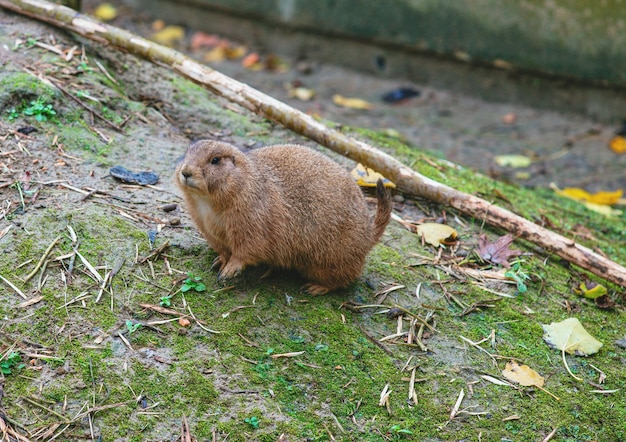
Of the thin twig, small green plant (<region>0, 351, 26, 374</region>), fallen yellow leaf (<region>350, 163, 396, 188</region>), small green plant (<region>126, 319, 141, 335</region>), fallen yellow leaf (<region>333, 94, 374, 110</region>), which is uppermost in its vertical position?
fallen yellow leaf (<region>350, 163, 396, 188</region>)

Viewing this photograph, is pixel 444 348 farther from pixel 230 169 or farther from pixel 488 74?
pixel 488 74

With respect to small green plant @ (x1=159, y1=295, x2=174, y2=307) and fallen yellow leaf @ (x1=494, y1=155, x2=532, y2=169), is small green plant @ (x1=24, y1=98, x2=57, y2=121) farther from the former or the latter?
fallen yellow leaf @ (x1=494, y1=155, x2=532, y2=169)

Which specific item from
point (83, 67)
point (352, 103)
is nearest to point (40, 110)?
point (83, 67)

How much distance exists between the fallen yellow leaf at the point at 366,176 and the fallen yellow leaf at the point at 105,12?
6986 millimetres

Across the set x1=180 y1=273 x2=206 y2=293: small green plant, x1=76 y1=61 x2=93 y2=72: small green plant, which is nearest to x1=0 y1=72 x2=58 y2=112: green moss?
x1=76 y1=61 x2=93 y2=72: small green plant

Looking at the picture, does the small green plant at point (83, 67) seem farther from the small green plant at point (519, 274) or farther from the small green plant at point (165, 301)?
the small green plant at point (519, 274)

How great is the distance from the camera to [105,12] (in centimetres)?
1077

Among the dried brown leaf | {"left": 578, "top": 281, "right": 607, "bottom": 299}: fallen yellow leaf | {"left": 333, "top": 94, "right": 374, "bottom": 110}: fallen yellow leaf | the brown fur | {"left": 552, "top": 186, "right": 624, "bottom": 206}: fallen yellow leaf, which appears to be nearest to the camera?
the brown fur

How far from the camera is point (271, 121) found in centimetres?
557

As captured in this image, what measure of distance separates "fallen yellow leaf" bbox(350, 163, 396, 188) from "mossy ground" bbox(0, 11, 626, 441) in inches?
17.7

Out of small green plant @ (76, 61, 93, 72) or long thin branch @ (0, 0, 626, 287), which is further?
small green plant @ (76, 61, 93, 72)

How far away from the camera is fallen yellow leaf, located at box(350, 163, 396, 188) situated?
5165 mm

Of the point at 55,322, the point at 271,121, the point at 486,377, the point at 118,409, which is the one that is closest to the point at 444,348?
the point at 486,377

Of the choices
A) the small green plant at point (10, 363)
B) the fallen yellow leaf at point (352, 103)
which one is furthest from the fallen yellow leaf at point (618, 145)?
the small green plant at point (10, 363)
